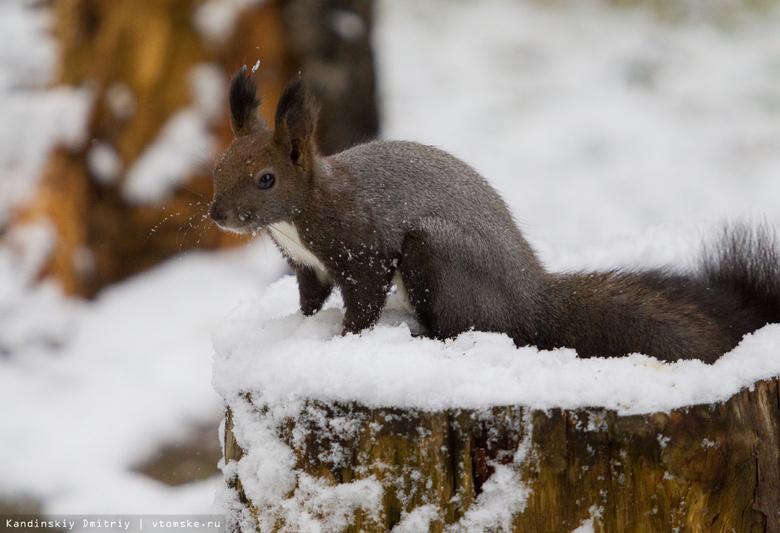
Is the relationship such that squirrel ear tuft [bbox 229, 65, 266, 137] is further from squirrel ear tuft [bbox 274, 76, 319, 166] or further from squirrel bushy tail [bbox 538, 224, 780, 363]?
squirrel bushy tail [bbox 538, 224, 780, 363]

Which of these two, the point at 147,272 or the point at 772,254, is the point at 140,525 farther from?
the point at 772,254

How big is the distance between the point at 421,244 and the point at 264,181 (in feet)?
1.41

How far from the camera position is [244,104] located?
7.20ft

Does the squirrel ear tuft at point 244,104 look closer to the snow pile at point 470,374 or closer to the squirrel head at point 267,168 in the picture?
the squirrel head at point 267,168

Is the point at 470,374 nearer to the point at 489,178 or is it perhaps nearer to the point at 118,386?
the point at 489,178

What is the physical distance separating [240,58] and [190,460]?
7.10 ft

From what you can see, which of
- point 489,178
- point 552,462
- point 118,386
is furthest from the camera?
point 118,386

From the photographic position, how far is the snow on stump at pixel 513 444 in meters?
1.68

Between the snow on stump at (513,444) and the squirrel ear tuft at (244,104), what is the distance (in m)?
0.72

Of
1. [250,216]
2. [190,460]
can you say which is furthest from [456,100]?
[250,216]

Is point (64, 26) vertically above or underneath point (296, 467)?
above

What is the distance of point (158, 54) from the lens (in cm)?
445

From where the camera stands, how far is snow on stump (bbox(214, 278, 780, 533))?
168cm

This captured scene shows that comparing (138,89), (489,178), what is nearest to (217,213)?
(489,178)
